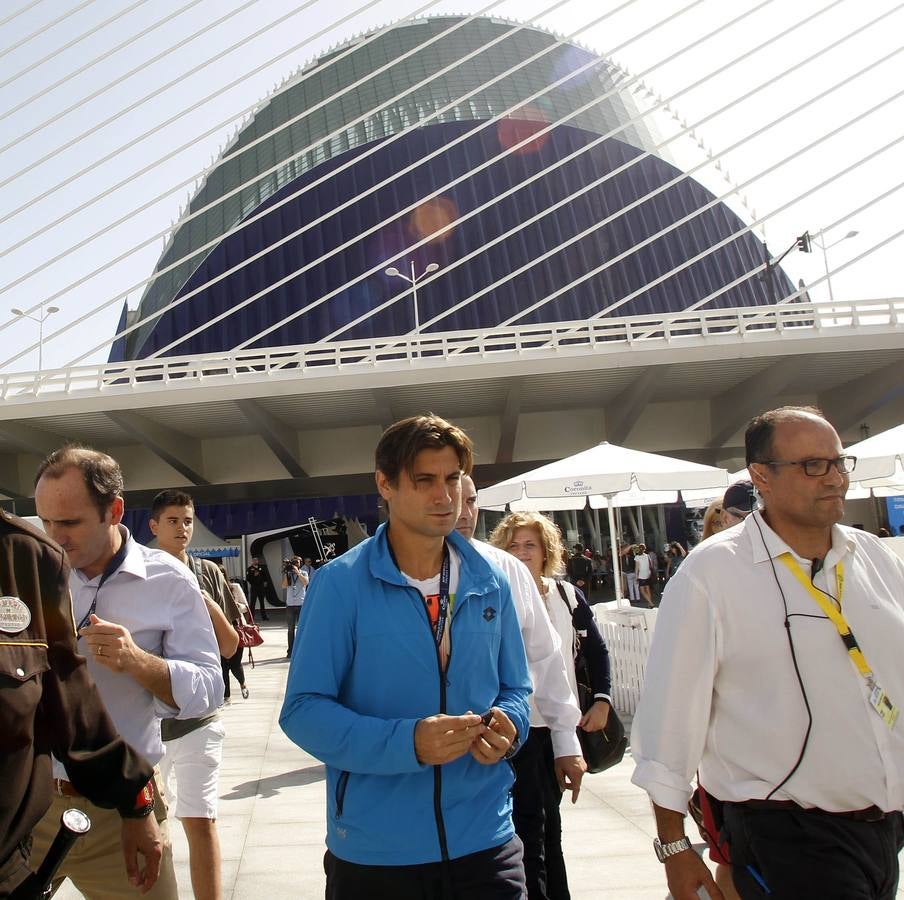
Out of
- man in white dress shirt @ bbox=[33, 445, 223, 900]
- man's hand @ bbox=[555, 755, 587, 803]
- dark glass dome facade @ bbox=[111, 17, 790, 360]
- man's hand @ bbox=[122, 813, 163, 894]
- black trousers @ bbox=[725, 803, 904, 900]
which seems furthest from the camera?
dark glass dome facade @ bbox=[111, 17, 790, 360]

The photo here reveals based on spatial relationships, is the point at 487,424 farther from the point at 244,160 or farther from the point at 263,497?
the point at 244,160

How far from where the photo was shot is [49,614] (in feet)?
6.54

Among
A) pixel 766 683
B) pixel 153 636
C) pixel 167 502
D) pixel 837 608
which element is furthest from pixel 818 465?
pixel 167 502

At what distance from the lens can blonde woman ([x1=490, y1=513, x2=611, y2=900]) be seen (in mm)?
3090

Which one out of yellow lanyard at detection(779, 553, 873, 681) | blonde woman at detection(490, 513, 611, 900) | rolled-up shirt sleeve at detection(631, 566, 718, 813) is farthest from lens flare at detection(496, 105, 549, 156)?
rolled-up shirt sleeve at detection(631, 566, 718, 813)

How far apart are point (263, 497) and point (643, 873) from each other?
30935 mm

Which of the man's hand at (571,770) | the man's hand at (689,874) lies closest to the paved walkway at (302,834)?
the man's hand at (571,770)

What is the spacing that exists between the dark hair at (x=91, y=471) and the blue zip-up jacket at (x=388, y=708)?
2.82 feet

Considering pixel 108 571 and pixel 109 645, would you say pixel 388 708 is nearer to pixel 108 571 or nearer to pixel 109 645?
pixel 109 645

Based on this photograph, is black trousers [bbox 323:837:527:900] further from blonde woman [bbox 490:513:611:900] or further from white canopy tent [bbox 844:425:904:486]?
white canopy tent [bbox 844:425:904:486]

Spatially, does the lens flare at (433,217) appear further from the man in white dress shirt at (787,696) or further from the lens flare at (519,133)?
the man in white dress shirt at (787,696)

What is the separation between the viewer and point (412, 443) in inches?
96.1

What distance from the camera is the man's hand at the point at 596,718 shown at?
3.79 metres

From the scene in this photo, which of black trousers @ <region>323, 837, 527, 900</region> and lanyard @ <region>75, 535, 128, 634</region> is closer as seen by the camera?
black trousers @ <region>323, 837, 527, 900</region>
